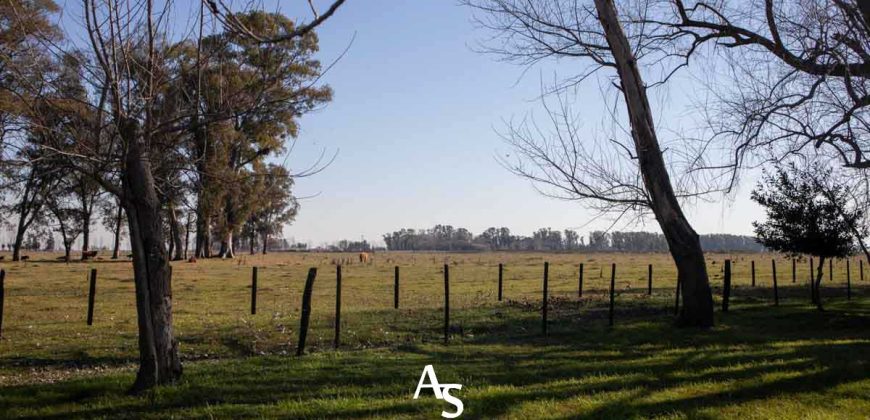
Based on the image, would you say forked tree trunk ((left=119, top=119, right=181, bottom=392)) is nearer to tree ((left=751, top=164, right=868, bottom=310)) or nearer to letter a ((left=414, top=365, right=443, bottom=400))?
letter a ((left=414, top=365, right=443, bottom=400))

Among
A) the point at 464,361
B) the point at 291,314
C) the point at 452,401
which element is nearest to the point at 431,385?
the point at 452,401

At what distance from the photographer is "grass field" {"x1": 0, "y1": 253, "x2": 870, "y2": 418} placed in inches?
283

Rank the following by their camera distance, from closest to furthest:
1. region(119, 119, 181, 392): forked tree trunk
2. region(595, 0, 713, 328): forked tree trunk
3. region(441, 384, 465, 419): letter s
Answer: region(441, 384, 465, 419): letter s → region(119, 119, 181, 392): forked tree trunk → region(595, 0, 713, 328): forked tree trunk

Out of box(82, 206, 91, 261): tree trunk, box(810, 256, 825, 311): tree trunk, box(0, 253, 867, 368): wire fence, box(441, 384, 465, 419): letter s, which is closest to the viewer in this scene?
box(441, 384, 465, 419): letter s

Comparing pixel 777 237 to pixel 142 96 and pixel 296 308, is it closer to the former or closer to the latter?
pixel 296 308

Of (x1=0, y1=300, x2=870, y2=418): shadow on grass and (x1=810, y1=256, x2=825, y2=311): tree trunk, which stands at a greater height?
(x1=810, y1=256, x2=825, y2=311): tree trunk

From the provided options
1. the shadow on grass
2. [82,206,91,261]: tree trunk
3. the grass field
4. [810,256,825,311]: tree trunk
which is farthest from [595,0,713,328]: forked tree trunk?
[82,206,91,261]: tree trunk

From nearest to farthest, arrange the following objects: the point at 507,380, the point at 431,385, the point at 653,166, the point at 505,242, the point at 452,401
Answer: the point at 452,401 → the point at 431,385 → the point at 507,380 → the point at 653,166 → the point at 505,242

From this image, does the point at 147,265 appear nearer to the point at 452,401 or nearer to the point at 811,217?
the point at 452,401

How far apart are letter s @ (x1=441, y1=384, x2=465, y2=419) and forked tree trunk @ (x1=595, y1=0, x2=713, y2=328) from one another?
8144mm

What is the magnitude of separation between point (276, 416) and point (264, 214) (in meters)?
63.7

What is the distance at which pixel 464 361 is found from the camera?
10.1 m

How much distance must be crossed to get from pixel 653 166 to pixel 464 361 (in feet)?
22.3

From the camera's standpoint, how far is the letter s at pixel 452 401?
22.0ft
